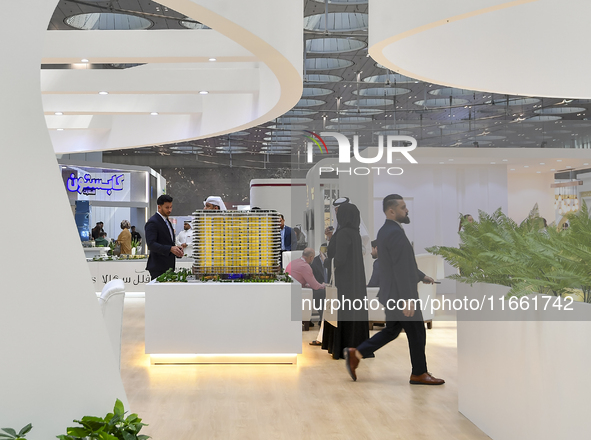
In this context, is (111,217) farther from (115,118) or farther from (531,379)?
(531,379)

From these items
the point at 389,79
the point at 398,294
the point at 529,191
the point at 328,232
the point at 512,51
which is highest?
the point at 389,79

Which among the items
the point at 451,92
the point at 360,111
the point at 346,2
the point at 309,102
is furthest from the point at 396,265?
the point at 360,111

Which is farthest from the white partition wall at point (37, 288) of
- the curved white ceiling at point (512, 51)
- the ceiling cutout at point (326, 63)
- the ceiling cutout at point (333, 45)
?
the ceiling cutout at point (326, 63)

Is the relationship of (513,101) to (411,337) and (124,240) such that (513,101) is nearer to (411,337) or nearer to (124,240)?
(124,240)

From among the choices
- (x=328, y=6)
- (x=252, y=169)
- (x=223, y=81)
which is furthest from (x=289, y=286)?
(x=252, y=169)

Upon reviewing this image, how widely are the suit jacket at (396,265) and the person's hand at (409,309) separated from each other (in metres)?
0.05

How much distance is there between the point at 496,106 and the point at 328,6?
11.2 meters

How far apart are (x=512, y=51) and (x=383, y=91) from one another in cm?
958

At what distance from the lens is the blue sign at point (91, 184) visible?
49.0 feet

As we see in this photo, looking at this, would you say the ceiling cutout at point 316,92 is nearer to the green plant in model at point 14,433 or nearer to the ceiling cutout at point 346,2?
the ceiling cutout at point 346,2

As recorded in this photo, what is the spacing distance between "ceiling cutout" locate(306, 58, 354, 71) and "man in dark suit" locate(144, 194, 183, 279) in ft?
20.3

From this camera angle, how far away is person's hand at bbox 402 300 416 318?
501 centimetres

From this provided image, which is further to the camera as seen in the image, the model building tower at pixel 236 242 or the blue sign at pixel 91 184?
the blue sign at pixel 91 184

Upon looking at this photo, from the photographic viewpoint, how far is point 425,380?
507 centimetres
